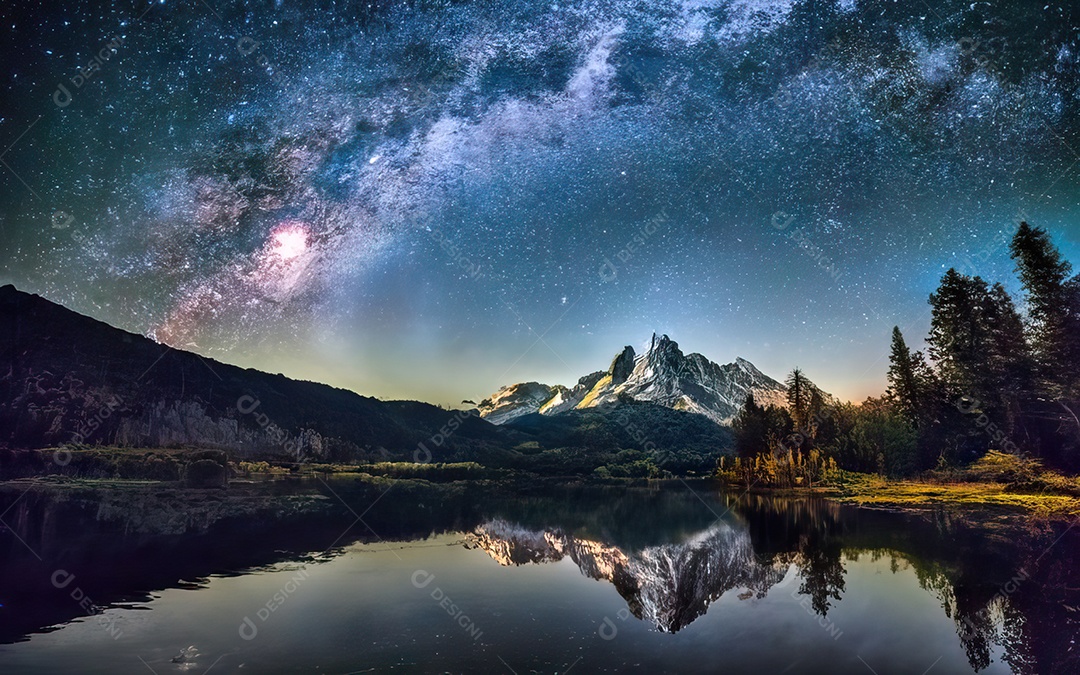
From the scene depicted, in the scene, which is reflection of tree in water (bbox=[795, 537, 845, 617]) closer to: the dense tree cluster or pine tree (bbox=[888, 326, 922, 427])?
the dense tree cluster

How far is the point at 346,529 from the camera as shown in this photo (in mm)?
50312

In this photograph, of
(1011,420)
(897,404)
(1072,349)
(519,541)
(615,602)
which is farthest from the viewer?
(897,404)

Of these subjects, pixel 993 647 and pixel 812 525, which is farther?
pixel 812 525

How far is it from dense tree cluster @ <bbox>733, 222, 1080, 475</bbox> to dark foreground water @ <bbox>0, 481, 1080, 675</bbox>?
119 feet

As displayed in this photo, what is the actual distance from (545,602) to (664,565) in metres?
12.3

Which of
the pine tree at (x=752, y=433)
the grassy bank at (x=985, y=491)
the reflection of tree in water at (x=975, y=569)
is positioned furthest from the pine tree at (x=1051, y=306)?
the pine tree at (x=752, y=433)

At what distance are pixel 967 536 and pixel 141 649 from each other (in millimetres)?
48346

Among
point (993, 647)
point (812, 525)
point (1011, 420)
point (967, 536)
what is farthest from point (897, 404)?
point (993, 647)

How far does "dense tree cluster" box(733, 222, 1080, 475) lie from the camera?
202 feet

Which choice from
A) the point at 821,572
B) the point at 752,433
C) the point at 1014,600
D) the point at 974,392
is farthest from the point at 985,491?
the point at 752,433

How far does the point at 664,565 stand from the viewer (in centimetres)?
3431

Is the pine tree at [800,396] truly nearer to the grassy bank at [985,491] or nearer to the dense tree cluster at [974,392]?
the dense tree cluster at [974,392]

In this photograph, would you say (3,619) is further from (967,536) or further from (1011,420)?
(1011,420)

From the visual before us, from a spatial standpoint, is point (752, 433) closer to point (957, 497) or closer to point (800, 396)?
point (800, 396)
